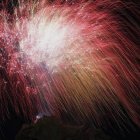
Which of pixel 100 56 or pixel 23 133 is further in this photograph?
pixel 100 56

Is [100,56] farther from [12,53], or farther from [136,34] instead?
[12,53]

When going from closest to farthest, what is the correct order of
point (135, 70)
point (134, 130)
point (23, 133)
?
point (23, 133) < point (134, 130) < point (135, 70)

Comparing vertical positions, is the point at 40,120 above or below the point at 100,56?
above

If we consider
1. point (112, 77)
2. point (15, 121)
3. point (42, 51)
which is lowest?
point (15, 121)

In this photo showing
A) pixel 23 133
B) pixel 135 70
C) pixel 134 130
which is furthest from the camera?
pixel 135 70

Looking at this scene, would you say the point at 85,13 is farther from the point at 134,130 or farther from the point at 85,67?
the point at 134,130

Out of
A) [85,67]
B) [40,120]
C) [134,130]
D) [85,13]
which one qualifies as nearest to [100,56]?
[85,67]
